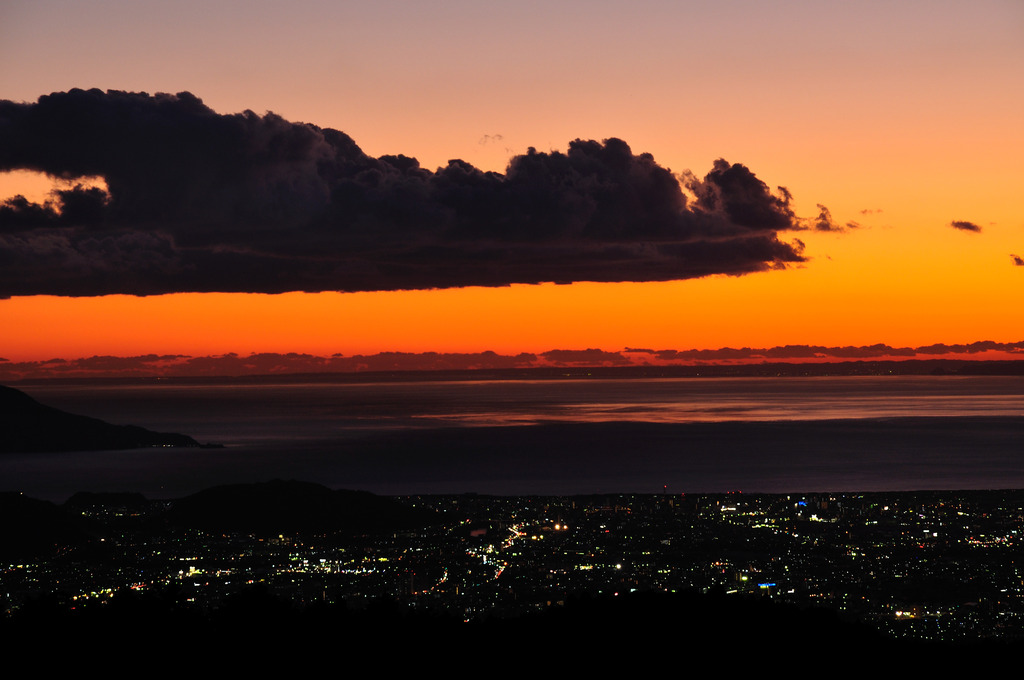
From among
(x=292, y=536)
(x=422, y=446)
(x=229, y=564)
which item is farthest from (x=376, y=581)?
(x=422, y=446)

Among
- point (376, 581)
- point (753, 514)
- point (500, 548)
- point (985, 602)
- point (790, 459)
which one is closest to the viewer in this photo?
point (985, 602)

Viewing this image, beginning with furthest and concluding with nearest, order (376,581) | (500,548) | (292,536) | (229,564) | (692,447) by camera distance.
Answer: (692,447) → (292,536) → (500,548) → (229,564) → (376,581)

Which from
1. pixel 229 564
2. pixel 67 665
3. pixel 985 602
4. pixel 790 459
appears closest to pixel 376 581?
pixel 229 564

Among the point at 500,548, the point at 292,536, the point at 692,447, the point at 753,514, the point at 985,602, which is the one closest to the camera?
the point at 985,602

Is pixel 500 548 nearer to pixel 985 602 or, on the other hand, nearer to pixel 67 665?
pixel 985 602

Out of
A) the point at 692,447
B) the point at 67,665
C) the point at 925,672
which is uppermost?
the point at 67,665

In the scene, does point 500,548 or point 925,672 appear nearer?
point 925,672

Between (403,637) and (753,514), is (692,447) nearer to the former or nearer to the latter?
(753,514)

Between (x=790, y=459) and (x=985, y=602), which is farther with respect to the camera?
(x=790, y=459)

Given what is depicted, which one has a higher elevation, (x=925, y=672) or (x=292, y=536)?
(x=925, y=672)
